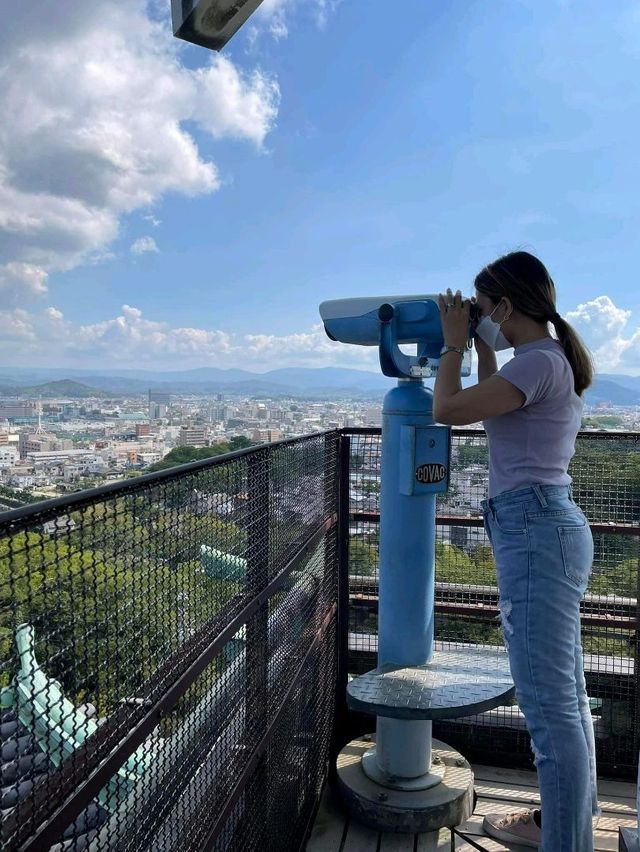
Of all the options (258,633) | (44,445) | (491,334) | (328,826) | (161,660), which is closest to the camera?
(161,660)

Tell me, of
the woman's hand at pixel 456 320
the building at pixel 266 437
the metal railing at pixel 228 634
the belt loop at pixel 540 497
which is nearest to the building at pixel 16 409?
the building at pixel 266 437

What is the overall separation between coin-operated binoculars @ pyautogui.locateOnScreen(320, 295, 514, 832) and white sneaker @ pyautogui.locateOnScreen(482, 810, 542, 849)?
10 cm

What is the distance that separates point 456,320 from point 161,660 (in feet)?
3.94

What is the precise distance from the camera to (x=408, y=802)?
7.80 ft

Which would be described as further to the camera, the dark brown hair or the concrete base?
the concrete base

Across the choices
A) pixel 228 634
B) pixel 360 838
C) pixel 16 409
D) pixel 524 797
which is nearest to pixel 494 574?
pixel 524 797

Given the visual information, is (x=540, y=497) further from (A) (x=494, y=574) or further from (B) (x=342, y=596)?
(B) (x=342, y=596)

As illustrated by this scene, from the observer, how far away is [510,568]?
177 centimetres

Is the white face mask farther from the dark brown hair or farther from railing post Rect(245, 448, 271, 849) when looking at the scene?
railing post Rect(245, 448, 271, 849)

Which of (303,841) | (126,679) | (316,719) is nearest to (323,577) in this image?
(316,719)

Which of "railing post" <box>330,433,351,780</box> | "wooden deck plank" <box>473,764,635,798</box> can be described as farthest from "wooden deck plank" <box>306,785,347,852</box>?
"wooden deck plank" <box>473,764,635,798</box>

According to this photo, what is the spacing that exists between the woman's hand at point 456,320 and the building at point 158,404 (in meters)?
26.0

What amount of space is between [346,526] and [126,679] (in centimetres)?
192

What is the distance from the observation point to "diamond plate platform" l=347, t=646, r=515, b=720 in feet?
7.00
